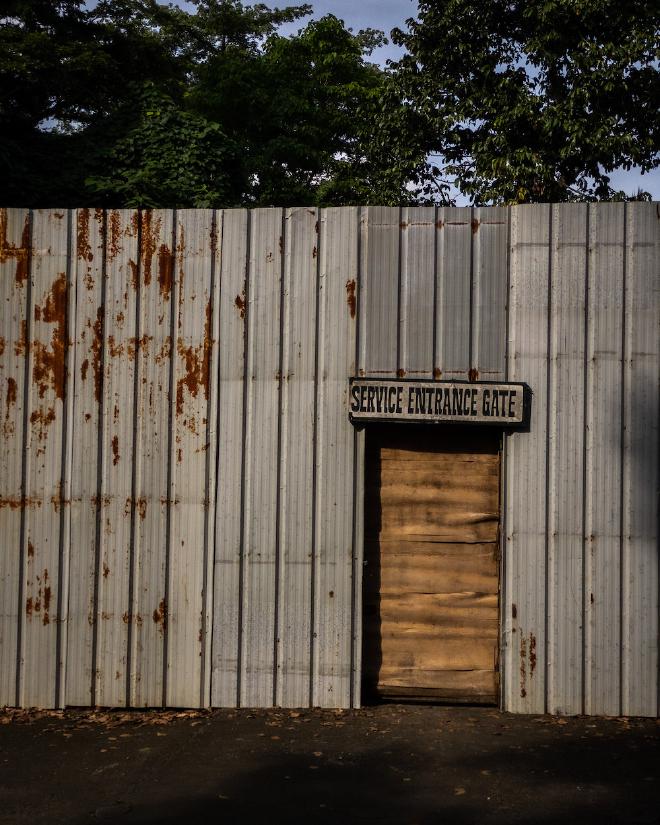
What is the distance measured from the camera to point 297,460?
315 inches

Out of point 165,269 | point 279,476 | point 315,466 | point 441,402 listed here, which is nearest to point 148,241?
point 165,269

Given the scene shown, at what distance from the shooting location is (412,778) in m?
6.23

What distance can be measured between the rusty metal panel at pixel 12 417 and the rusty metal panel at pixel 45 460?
0.07 metres

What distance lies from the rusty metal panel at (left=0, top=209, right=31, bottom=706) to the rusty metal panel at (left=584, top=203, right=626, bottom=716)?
16.8 feet

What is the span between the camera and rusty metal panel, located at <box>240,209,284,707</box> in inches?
311

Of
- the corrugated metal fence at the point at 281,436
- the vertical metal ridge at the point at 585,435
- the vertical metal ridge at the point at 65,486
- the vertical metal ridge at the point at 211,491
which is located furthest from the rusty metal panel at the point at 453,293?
A: the vertical metal ridge at the point at 65,486

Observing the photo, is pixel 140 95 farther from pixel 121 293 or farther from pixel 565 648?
pixel 565 648

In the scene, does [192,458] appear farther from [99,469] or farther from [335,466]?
[335,466]

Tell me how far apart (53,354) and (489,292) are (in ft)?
13.1

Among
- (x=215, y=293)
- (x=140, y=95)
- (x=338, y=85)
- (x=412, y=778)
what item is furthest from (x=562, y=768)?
(x=338, y=85)

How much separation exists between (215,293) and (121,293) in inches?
34.3

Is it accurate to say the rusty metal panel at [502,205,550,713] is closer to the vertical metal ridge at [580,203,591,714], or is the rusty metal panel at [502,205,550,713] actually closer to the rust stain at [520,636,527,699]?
the rust stain at [520,636,527,699]

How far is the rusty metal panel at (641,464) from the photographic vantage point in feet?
25.2

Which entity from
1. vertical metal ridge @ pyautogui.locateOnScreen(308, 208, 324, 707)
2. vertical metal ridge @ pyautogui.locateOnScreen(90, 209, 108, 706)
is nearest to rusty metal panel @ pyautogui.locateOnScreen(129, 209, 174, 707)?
vertical metal ridge @ pyautogui.locateOnScreen(90, 209, 108, 706)
